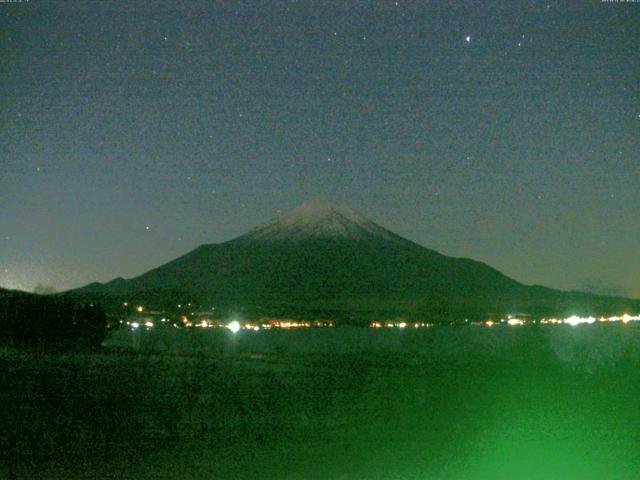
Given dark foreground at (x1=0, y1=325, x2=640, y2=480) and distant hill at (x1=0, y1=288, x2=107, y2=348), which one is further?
distant hill at (x1=0, y1=288, x2=107, y2=348)

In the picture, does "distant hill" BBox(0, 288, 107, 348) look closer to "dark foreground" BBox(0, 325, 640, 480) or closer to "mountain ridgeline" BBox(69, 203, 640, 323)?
"dark foreground" BBox(0, 325, 640, 480)

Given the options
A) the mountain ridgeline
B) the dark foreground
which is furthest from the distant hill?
the mountain ridgeline

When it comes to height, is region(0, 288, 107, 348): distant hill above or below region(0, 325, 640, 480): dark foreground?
above

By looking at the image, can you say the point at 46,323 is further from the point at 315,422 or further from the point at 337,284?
the point at 337,284

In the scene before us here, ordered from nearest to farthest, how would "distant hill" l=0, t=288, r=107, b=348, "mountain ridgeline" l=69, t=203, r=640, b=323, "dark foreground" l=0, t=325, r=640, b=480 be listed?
"dark foreground" l=0, t=325, r=640, b=480, "distant hill" l=0, t=288, r=107, b=348, "mountain ridgeline" l=69, t=203, r=640, b=323

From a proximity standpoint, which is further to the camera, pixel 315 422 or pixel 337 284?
pixel 337 284

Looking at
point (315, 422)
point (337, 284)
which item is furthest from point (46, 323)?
point (337, 284)

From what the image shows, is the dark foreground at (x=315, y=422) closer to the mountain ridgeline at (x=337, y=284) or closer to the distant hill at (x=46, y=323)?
the distant hill at (x=46, y=323)

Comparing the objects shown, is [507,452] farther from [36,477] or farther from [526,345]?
[526,345]
